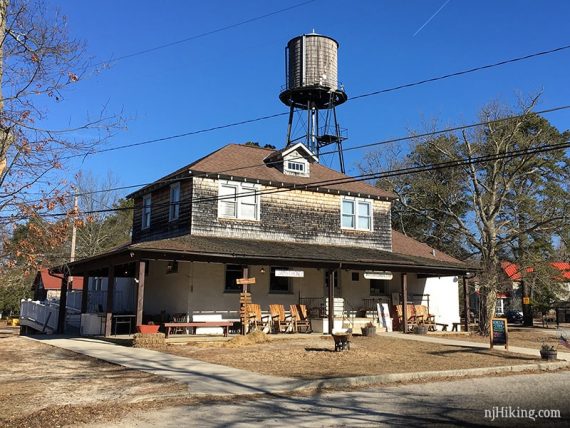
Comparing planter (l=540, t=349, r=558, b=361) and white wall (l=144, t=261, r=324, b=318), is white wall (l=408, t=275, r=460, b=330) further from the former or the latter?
planter (l=540, t=349, r=558, b=361)

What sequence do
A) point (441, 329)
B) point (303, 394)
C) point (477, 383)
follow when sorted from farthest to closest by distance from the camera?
point (441, 329) → point (477, 383) → point (303, 394)

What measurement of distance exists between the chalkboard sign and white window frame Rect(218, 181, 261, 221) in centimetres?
1090

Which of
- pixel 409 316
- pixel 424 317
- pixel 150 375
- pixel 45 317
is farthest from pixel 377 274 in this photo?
pixel 45 317

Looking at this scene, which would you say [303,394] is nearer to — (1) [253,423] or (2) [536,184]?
(1) [253,423]

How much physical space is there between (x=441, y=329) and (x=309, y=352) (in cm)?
1446

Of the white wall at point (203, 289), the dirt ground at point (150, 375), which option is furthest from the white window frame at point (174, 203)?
the dirt ground at point (150, 375)

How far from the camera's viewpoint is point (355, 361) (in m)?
14.8

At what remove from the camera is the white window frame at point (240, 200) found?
24062 mm

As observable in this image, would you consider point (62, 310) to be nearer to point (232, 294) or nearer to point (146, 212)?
point (146, 212)

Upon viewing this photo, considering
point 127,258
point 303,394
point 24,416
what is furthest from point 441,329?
point 24,416

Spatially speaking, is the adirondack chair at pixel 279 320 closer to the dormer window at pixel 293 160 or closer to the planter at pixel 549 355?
the dormer window at pixel 293 160

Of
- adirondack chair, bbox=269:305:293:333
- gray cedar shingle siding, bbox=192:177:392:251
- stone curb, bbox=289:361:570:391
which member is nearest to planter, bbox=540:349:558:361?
stone curb, bbox=289:361:570:391

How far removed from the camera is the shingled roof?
24.4 m

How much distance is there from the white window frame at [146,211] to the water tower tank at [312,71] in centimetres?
1434
